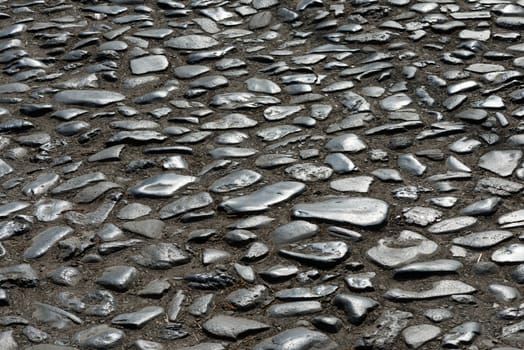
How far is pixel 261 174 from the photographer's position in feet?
13.7

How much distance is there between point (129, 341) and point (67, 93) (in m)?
2.21

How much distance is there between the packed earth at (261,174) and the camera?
3.27 metres

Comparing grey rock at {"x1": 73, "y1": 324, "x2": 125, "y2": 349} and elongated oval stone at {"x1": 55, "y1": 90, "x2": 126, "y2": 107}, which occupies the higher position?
elongated oval stone at {"x1": 55, "y1": 90, "x2": 126, "y2": 107}

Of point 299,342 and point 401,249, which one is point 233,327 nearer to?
point 299,342

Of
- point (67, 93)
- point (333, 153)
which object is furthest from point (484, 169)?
point (67, 93)

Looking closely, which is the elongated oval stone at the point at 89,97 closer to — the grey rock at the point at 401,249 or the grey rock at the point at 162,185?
the grey rock at the point at 162,185

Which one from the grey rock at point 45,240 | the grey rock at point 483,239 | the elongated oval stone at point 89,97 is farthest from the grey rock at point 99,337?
the elongated oval stone at point 89,97

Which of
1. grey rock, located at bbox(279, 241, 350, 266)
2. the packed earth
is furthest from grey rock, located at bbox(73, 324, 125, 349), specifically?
grey rock, located at bbox(279, 241, 350, 266)

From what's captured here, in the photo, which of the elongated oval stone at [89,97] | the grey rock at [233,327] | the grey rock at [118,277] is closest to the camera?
the grey rock at [233,327]

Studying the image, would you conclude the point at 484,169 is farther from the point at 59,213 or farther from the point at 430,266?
the point at 59,213

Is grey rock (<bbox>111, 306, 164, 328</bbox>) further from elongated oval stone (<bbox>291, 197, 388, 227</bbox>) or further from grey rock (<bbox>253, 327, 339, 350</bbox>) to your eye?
elongated oval stone (<bbox>291, 197, 388, 227</bbox>)

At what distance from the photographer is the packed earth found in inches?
129

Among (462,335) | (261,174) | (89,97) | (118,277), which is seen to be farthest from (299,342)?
(89,97)

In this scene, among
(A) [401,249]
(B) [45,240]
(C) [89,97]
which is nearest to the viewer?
(A) [401,249]
